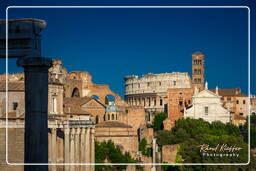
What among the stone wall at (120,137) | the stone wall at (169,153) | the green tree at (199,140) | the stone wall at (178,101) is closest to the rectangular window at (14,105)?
the green tree at (199,140)

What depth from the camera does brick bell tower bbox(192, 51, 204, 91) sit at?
67812 mm

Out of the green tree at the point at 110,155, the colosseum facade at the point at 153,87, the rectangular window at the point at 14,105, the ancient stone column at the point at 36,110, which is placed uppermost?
the colosseum facade at the point at 153,87

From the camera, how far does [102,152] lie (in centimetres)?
3862

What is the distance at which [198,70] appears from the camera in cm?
7231

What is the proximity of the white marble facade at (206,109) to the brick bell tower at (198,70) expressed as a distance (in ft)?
37.6

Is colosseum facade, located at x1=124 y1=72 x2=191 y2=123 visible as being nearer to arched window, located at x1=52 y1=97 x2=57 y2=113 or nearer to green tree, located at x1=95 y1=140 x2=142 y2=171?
green tree, located at x1=95 y1=140 x2=142 y2=171

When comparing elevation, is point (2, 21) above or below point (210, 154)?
above

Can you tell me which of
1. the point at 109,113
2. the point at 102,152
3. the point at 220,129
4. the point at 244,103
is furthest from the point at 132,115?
the point at 244,103

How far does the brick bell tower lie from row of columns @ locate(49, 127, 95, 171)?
3571 centimetres

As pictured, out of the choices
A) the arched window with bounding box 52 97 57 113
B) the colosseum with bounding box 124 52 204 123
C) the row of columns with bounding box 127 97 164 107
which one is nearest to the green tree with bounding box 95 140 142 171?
the arched window with bounding box 52 97 57 113

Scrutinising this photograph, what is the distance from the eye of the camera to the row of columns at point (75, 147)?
2753 cm

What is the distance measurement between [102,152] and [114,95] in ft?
76.2

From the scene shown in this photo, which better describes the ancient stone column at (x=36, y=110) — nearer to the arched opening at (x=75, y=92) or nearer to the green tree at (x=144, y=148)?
the green tree at (x=144, y=148)

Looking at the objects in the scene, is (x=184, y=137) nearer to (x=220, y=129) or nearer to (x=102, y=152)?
(x=220, y=129)
